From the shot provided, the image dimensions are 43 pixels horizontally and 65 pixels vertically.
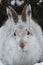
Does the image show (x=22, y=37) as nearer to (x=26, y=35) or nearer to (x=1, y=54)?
(x=26, y=35)

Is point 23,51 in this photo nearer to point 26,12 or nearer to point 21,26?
point 21,26

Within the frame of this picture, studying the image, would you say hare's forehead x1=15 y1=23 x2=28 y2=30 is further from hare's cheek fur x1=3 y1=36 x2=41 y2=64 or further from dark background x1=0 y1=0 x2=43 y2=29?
dark background x1=0 y1=0 x2=43 y2=29

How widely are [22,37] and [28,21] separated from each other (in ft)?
0.71

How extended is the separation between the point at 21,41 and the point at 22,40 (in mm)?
14

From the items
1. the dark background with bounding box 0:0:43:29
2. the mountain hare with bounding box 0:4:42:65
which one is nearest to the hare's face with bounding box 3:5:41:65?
the mountain hare with bounding box 0:4:42:65

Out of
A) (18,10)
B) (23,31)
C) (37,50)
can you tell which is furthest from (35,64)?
(18,10)

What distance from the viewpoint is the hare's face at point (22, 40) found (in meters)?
2.18

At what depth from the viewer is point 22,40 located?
2.12m

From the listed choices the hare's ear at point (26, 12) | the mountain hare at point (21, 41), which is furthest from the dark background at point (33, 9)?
the hare's ear at point (26, 12)

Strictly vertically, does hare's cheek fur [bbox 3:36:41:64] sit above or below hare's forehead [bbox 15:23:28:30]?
below

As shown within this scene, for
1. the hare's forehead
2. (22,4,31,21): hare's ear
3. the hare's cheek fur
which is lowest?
the hare's cheek fur

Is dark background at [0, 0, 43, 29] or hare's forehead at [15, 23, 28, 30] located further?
dark background at [0, 0, 43, 29]

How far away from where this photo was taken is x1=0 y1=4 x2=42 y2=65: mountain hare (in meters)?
2.18

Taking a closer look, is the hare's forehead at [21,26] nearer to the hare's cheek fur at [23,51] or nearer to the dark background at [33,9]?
the hare's cheek fur at [23,51]
